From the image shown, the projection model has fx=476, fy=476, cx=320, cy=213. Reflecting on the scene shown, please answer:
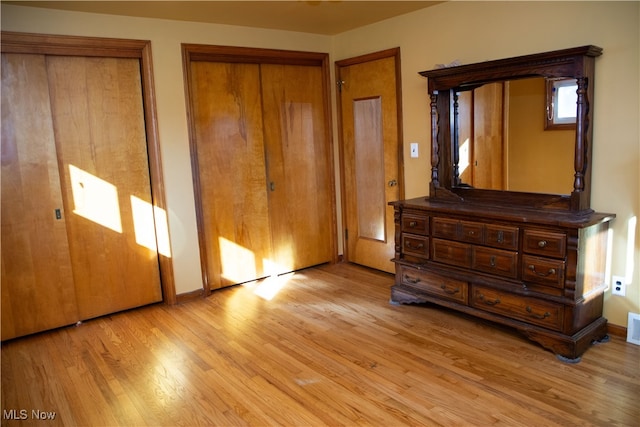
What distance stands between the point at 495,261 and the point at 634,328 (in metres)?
0.90

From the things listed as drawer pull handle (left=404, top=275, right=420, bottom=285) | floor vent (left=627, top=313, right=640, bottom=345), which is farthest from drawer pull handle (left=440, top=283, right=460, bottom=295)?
floor vent (left=627, top=313, right=640, bottom=345)

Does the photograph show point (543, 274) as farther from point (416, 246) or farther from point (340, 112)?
point (340, 112)

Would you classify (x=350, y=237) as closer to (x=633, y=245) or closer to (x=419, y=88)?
(x=419, y=88)

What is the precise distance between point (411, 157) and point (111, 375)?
280 centimetres

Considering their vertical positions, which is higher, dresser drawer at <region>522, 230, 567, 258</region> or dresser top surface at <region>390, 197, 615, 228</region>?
dresser top surface at <region>390, 197, 615, 228</region>

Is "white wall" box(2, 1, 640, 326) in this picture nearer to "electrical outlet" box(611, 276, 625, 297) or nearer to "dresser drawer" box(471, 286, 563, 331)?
"electrical outlet" box(611, 276, 625, 297)

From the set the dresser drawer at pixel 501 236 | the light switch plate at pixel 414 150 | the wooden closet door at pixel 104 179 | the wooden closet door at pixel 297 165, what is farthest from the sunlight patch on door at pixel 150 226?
the dresser drawer at pixel 501 236

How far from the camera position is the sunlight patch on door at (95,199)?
3.58m

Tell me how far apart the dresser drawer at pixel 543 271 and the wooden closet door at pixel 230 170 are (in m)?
2.41

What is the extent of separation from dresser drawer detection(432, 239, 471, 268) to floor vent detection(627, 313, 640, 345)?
0.99m

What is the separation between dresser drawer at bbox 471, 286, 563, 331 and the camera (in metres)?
2.82

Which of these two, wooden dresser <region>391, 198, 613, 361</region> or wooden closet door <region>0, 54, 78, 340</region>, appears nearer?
wooden dresser <region>391, 198, 613, 361</region>

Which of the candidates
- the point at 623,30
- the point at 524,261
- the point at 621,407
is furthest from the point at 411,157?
the point at 621,407

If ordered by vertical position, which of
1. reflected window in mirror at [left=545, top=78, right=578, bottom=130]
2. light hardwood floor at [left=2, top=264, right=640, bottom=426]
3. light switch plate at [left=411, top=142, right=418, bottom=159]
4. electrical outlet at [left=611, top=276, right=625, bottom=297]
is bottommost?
light hardwood floor at [left=2, top=264, right=640, bottom=426]
